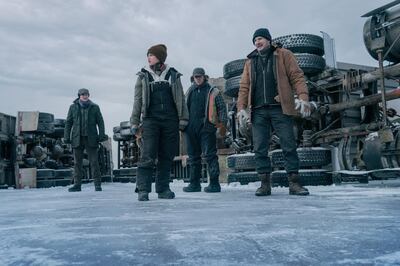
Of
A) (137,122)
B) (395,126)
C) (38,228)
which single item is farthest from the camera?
(395,126)

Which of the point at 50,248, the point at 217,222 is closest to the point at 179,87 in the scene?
the point at 217,222

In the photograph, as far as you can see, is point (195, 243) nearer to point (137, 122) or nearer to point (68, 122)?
point (137, 122)

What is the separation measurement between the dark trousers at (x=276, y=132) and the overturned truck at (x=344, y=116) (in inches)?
59.8

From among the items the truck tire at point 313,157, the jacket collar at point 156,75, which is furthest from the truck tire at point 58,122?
the jacket collar at point 156,75

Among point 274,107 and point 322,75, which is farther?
point 322,75

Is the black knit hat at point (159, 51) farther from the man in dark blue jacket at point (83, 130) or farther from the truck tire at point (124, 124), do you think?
the truck tire at point (124, 124)

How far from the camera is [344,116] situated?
6.01m

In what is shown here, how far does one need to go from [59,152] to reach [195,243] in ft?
31.4

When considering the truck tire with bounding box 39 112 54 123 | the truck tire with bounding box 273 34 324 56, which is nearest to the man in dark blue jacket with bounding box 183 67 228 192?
the truck tire with bounding box 273 34 324 56

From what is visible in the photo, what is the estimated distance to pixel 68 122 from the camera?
6.58m

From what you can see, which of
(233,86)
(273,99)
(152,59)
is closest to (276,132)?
(273,99)

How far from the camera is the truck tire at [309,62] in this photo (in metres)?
5.84

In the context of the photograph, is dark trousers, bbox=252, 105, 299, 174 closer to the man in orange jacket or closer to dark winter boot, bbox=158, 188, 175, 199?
the man in orange jacket

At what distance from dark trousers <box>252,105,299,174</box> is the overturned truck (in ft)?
4.99
